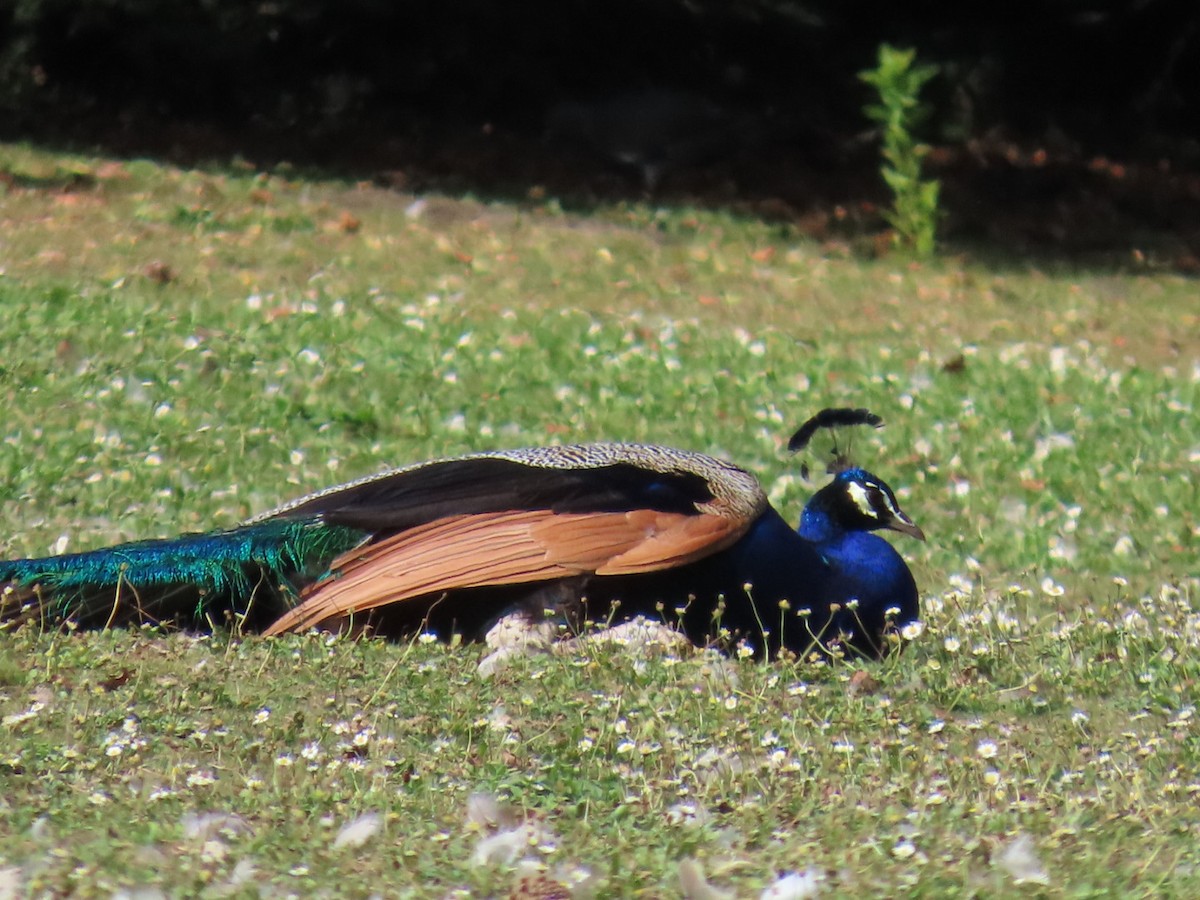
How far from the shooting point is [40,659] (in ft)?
15.4

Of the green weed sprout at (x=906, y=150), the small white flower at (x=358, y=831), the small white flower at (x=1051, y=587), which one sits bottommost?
the small white flower at (x=1051, y=587)

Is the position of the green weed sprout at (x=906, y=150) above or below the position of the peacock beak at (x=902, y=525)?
above

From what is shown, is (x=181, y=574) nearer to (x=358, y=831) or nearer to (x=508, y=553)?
(x=508, y=553)

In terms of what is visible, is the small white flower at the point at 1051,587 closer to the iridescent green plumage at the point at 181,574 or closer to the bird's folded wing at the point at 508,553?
the bird's folded wing at the point at 508,553

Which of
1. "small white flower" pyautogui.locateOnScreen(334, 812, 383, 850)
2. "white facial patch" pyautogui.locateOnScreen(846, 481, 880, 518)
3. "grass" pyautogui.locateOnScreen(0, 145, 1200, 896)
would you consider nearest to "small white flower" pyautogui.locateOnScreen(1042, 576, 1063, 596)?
"grass" pyautogui.locateOnScreen(0, 145, 1200, 896)

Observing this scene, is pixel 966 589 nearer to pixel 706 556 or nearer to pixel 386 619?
pixel 706 556

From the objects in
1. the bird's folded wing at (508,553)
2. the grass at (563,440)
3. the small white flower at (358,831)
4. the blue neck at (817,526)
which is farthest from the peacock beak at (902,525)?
the small white flower at (358,831)

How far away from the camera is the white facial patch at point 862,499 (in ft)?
18.0

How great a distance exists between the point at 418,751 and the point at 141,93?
40.2ft

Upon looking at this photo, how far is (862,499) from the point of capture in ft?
18.0

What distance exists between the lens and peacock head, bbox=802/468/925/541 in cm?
548

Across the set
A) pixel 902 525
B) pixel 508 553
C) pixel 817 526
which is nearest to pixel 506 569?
pixel 508 553

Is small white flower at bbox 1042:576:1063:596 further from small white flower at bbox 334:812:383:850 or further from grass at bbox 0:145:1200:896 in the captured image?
small white flower at bbox 334:812:383:850

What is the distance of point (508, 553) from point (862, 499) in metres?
1.13
